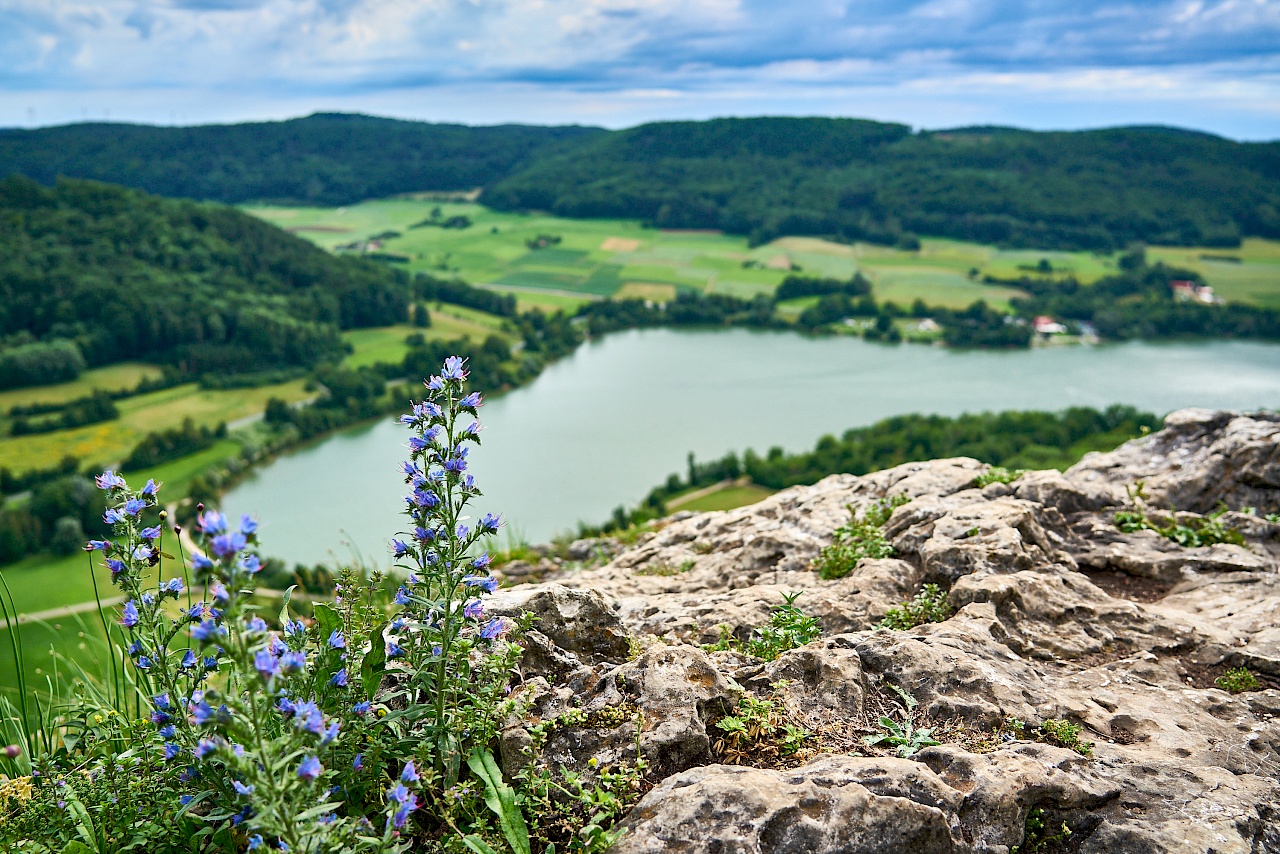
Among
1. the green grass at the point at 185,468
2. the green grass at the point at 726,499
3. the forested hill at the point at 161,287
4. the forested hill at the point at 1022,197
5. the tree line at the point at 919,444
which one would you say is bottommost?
the green grass at the point at 185,468

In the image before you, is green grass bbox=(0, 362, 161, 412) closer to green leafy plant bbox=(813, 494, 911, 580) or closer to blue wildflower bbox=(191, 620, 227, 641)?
green leafy plant bbox=(813, 494, 911, 580)

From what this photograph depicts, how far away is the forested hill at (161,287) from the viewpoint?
351 ft

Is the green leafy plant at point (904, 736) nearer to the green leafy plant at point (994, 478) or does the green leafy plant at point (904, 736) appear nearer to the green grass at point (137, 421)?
the green leafy plant at point (994, 478)

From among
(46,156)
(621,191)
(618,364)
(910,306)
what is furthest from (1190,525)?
(46,156)

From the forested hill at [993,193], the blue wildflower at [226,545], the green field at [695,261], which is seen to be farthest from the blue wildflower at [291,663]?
the forested hill at [993,193]

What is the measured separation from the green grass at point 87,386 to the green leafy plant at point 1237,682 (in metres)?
110

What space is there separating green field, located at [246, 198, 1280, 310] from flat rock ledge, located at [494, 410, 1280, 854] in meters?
125

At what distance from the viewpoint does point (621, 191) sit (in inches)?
7672

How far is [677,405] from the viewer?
91062 millimetres

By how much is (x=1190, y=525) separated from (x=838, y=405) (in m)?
82.4

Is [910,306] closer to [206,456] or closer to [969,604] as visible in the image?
[206,456]

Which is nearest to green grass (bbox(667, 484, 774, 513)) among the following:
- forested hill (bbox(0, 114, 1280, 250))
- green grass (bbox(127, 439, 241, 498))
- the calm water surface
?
the calm water surface

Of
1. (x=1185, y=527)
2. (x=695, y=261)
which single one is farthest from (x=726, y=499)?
(x=695, y=261)

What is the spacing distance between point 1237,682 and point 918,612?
2.19 m
